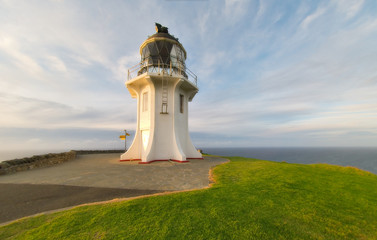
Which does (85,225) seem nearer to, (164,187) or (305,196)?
(164,187)

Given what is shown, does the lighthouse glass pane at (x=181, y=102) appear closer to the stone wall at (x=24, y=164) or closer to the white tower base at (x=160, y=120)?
the white tower base at (x=160, y=120)

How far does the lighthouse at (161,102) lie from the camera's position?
15.3 metres

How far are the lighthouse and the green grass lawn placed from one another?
9.94m

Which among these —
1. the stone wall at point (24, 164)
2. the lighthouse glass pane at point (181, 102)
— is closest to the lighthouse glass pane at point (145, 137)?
the lighthouse glass pane at point (181, 102)

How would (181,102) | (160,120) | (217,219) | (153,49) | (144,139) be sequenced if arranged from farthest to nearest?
1. (181,102)
2. (144,139)
3. (153,49)
4. (160,120)
5. (217,219)

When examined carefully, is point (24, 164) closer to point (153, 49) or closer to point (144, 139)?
point (144, 139)

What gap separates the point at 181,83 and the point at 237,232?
14.0m

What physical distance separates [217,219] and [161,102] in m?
13.3

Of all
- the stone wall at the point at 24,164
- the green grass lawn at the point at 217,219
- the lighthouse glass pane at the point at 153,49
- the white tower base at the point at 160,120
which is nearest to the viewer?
the green grass lawn at the point at 217,219

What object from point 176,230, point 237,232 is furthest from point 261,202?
point 176,230

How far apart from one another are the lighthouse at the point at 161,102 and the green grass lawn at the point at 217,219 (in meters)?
9.94

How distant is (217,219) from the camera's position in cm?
377

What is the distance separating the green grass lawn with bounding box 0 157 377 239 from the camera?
328 cm

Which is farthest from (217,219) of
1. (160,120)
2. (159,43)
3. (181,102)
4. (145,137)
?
(159,43)
